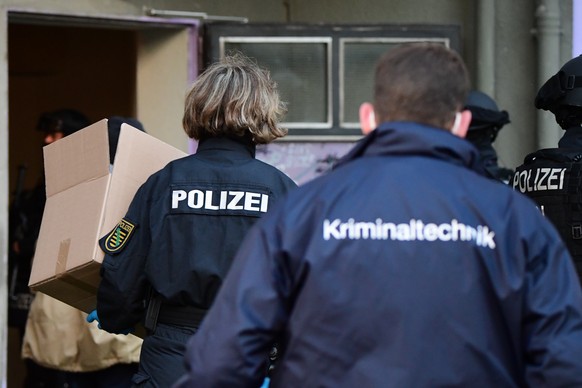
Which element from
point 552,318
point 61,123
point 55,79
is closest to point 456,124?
point 552,318

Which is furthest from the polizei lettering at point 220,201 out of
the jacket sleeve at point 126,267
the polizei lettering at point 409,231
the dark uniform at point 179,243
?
Result: the polizei lettering at point 409,231

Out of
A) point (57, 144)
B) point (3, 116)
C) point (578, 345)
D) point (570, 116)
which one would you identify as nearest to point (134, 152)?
point (57, 144)

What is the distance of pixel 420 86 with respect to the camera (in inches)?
89.8

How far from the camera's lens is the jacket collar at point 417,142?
227 centimetres

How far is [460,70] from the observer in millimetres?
2326

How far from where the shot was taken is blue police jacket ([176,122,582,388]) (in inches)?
85.4

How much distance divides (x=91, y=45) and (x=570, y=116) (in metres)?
6.24

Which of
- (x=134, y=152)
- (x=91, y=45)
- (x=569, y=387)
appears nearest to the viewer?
(x=569, y=387)

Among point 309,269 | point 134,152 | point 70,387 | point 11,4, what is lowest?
point 70,387

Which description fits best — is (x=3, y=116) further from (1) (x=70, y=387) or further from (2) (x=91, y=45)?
(2) (x=91, y=45)

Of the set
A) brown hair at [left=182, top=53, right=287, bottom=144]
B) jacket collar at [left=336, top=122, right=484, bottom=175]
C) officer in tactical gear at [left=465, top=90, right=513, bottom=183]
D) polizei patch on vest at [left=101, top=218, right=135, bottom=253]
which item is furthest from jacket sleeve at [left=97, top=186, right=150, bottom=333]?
officer in tactical gear at [left=465, top=90, right=513, bottom=183]

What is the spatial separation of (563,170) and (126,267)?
156 centimetres

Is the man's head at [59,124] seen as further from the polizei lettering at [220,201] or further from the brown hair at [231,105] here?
the polizei lettering at [220,201]

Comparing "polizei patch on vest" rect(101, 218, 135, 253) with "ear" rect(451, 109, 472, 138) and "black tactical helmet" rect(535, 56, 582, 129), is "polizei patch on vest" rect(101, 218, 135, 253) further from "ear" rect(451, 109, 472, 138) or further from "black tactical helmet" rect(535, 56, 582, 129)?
"black tactical helmet" rect(535, 56, 582, 129)
